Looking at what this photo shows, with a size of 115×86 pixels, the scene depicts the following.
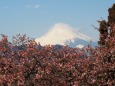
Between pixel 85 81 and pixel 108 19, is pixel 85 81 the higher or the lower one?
the lower one

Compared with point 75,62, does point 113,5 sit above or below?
above

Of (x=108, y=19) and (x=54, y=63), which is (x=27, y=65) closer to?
(x=54, y=63)

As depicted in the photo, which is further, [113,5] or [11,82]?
[113,5]

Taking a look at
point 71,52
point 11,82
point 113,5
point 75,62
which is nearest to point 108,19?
point 113,5

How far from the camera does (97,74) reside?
25234mm

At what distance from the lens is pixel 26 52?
86.3 ft

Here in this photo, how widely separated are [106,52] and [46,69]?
5.48 metres

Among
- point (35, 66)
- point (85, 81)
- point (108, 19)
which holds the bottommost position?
point (85, 81)

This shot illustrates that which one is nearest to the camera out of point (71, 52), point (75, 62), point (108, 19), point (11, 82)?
point (11, 82)

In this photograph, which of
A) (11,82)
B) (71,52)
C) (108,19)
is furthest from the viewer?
(108,19)

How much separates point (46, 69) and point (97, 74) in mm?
4234

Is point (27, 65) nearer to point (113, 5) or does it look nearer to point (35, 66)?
point (35, 66)

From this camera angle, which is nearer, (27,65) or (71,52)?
(27,65)

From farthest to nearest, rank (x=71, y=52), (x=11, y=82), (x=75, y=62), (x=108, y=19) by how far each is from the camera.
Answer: (x=108, y=19) < (x=71, y=52) < (x=75, y=62) < (x=11, y=82)
